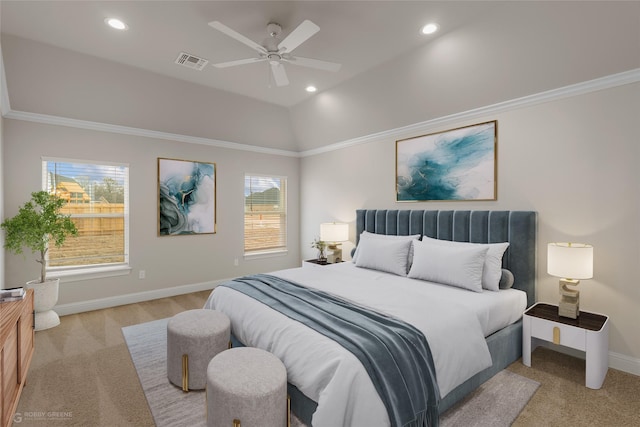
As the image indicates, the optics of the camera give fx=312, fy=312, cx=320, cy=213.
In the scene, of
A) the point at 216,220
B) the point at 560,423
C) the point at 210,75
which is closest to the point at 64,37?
the point at 210,75

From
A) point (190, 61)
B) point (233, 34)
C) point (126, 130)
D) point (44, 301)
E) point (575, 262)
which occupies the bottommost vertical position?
point (44, 301)

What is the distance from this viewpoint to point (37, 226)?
332cm

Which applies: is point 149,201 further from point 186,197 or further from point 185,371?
point 185,371

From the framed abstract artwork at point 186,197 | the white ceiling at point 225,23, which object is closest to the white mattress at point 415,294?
the framed abstract artwork at point 186,197

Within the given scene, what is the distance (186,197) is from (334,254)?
2495mm

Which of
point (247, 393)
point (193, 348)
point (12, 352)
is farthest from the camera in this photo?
point (193, 348)

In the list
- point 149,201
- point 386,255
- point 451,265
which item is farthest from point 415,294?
point 149,201

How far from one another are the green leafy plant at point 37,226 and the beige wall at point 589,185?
15.1 feet

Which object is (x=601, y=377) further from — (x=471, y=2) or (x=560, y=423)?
(x=471, y=2)

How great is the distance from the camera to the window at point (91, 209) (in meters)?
4.01

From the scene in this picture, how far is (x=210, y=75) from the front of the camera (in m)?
3.93

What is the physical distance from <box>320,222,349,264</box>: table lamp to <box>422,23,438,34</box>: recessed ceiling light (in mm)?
2844

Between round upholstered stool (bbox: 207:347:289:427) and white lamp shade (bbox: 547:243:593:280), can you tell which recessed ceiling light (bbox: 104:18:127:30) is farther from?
white lamp shade (bbox: 547:243:593:280)

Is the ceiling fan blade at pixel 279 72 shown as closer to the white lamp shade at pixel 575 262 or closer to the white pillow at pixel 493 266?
the white pillow at pixel 493 266
